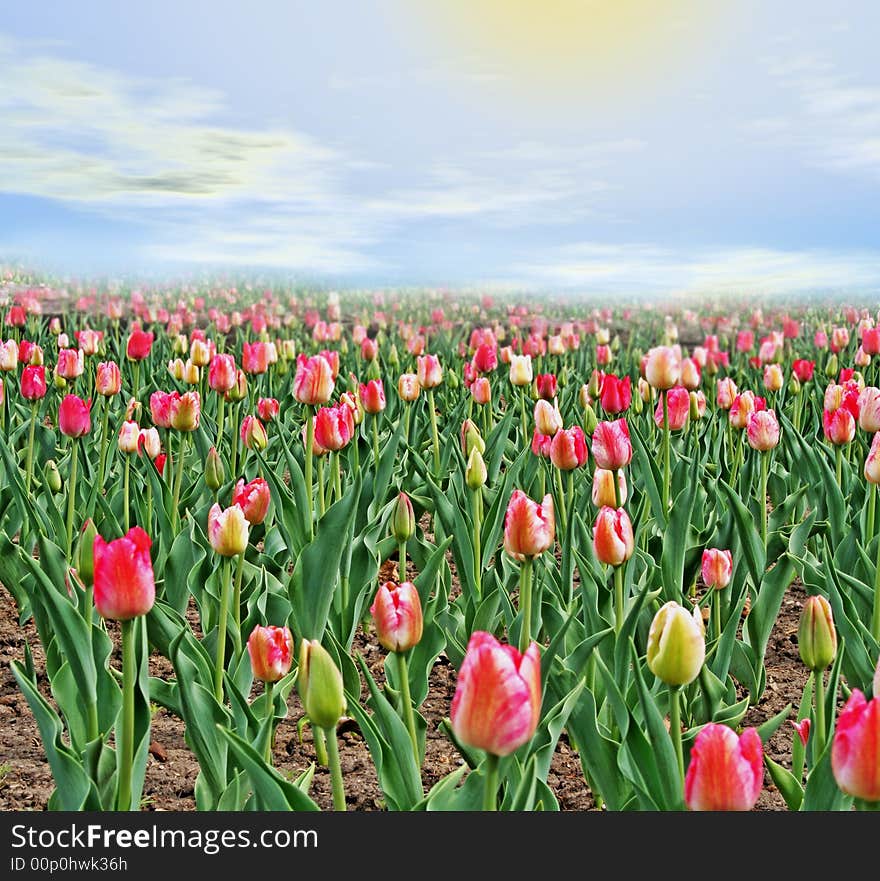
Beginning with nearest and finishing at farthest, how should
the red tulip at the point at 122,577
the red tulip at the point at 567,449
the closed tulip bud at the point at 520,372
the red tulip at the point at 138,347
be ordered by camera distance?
the red tulip at the point at 122,577
the red tulip at the point at 567,449
the closed tulip bud at the point at 520,372
the red tulip at the point at 138,347

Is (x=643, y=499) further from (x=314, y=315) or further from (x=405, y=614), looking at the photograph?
(x=314, y=315)

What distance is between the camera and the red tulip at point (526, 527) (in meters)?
1.98

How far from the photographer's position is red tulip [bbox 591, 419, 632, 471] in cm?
282

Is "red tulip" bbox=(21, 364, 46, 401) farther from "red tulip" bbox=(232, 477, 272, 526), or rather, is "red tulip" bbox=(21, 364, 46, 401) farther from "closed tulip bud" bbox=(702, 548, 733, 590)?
"closed tulip bud" bbox=(702, 548, 733, 590)

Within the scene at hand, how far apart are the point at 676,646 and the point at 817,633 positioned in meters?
0.41

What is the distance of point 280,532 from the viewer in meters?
3.38

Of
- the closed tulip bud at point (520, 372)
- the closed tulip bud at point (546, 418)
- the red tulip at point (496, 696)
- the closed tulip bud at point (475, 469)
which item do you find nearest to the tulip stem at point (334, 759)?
the red tulip at point (496, 696)

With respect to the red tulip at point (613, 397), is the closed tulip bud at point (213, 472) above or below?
below

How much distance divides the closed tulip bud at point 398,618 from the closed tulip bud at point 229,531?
51 centimetres

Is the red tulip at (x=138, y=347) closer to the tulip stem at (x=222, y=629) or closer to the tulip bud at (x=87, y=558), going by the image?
the tulip bud at (x=87, y=558)

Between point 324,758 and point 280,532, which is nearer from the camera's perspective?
point 324,758

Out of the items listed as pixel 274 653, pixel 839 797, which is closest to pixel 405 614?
pixel 274 653

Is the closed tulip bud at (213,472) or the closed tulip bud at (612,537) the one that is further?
the closed tulip bud at (213,472)

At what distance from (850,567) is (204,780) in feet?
6.50
